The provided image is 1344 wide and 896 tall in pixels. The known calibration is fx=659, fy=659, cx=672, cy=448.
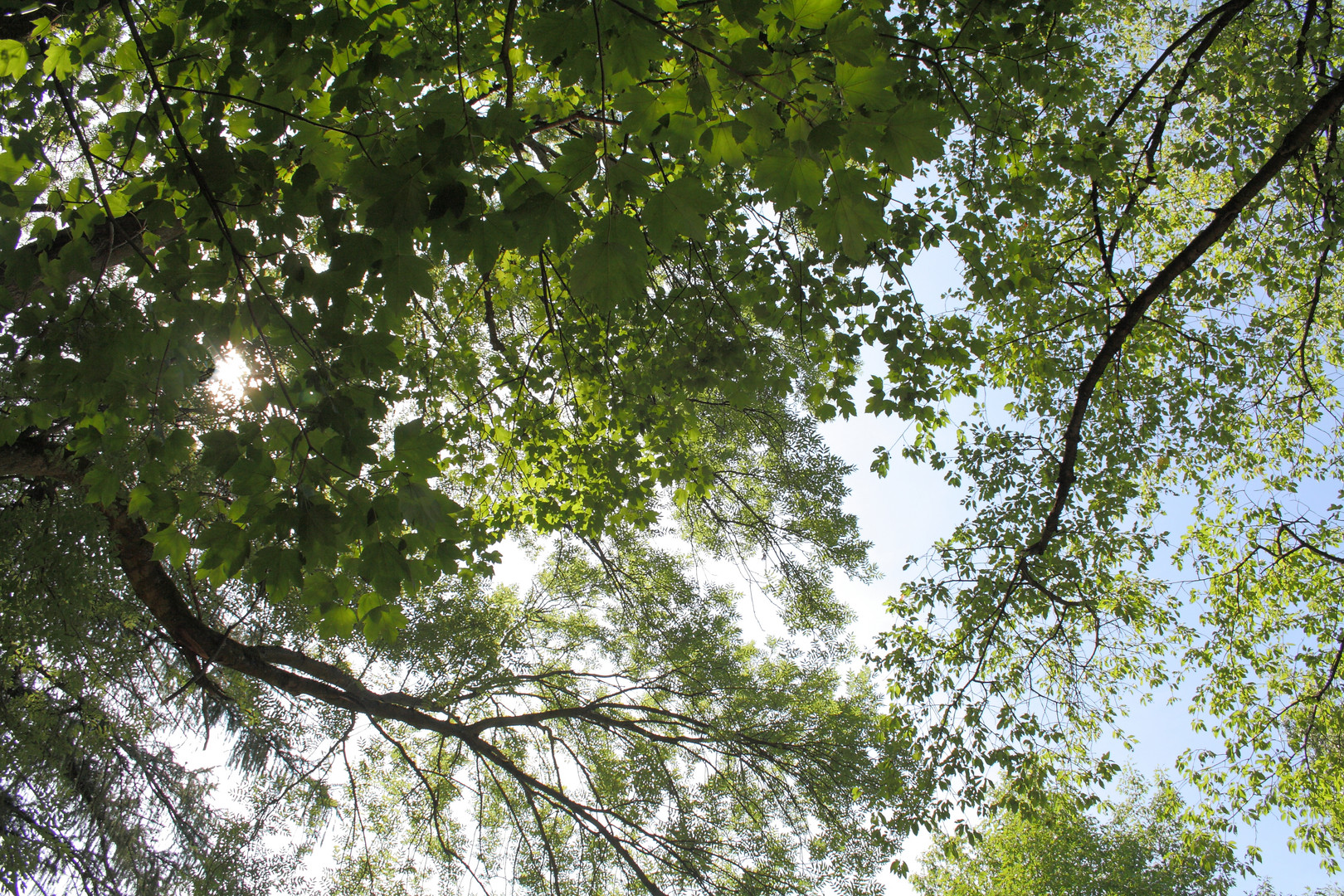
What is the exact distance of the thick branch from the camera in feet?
10.6

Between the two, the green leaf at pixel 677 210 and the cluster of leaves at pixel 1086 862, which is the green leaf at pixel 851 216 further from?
the cluster of leaves at pixel 1086 862

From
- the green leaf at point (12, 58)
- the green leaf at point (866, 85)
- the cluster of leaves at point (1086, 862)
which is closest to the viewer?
the green leaf at point (866, 85)

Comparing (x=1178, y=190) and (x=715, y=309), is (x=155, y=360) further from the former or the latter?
(x=1178, y=190)

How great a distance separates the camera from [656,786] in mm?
5738

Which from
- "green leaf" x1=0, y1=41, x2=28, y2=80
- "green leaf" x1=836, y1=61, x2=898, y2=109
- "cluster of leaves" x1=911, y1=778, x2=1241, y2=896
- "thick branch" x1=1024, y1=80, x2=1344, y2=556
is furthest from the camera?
"cluster of leaves" x1=911, y1=778, x2=1241, y2=896

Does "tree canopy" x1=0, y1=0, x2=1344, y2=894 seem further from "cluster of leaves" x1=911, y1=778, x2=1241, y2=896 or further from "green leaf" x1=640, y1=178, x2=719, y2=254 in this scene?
"cluster of leaves" x1=911, y1=778, x2=1241, y2=896

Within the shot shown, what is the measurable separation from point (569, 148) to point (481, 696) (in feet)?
17.6

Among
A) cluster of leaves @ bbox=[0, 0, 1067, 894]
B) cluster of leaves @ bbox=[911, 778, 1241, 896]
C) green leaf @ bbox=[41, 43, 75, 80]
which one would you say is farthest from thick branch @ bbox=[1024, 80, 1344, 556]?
cluster of leaves @ bbox=[911, 778, 1241, 896]

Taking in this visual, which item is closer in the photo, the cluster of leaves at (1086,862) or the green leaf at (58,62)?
the green leaf at (58,62)

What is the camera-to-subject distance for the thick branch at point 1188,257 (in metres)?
3.25

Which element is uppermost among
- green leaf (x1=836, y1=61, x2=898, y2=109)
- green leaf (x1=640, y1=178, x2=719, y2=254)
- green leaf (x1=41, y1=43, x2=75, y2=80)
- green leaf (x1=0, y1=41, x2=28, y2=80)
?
green leaf (x1=41, y1=43, x2=75, y2=80)

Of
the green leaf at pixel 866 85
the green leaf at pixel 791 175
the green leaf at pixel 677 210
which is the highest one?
the green leaf at pixel 866 85

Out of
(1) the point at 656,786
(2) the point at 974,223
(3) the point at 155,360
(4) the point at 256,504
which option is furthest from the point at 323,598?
(1) the point at 656,786

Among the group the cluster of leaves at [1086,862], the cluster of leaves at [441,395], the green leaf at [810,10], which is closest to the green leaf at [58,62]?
the cluster of leaves at [441,395]
